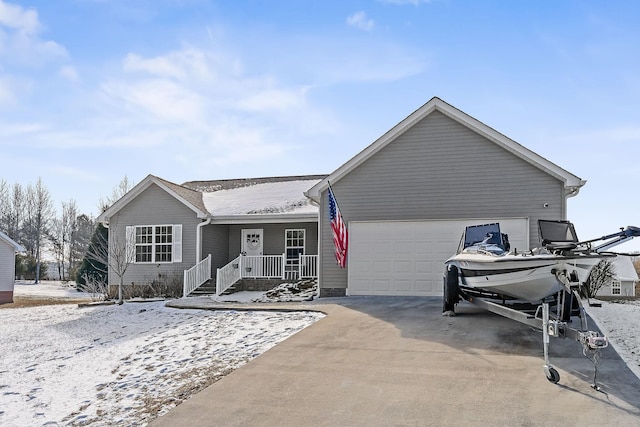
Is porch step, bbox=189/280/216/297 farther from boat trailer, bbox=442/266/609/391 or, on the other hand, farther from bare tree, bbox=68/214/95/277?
bare tree, bbox=68/214/95/277

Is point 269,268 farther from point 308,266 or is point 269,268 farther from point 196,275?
point 196,275

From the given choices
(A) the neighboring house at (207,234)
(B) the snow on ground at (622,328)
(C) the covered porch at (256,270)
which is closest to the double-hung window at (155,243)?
(A) the neighboring house at (207,234)

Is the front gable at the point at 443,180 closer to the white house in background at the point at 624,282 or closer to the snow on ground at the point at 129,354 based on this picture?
the snow on ground at the point at 129,354

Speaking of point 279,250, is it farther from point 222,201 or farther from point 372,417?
point 372,417

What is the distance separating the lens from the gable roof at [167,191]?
1958cm

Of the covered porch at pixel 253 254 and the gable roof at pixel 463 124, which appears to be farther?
the covered porch at pixel 253 254

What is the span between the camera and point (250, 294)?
18.1 metres

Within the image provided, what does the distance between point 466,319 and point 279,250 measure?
10.8m

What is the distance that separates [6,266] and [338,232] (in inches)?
694

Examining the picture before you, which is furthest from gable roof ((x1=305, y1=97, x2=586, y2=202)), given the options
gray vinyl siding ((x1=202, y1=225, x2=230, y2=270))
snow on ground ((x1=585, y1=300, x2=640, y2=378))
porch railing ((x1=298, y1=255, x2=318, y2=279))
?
gray vinyl siding ((x1=202, y1=225, x2=230, y2=270))

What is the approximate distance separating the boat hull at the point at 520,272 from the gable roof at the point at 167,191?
38.9 feet

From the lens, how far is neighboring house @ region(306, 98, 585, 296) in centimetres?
1428

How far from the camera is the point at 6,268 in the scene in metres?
24.5

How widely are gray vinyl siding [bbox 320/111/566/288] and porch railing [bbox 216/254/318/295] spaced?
9.82ft
